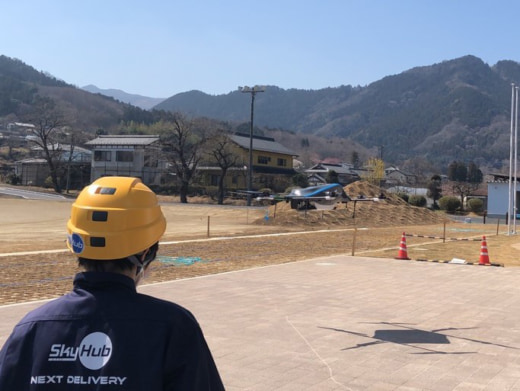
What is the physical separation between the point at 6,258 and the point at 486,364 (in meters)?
14.0

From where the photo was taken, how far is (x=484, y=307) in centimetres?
1018

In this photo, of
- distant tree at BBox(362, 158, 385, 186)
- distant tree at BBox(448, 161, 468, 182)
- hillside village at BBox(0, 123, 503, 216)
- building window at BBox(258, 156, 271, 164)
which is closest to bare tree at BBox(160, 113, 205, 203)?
hillside village at BBox(0, 123, 503, 216)

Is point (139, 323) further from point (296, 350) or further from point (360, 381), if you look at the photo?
point (296, 350)

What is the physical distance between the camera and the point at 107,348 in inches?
71.6

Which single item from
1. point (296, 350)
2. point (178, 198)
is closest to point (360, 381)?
point (296, 350)

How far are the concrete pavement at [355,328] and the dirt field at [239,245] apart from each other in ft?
7.67

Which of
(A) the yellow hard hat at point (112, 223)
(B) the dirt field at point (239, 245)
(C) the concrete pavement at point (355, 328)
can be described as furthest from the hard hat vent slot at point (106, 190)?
(B) the dirt field at point (239, 245)

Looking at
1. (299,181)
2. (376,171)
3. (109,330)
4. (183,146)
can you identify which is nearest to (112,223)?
(109,330)

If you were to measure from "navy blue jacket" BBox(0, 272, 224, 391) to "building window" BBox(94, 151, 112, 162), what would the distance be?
76.1 metres

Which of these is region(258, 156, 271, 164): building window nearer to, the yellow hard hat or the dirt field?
the dirt field

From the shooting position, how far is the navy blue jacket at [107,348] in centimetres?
180

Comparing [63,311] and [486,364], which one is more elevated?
[63,311]

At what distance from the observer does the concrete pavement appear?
6012 mm

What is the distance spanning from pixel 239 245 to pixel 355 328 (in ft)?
47.3
